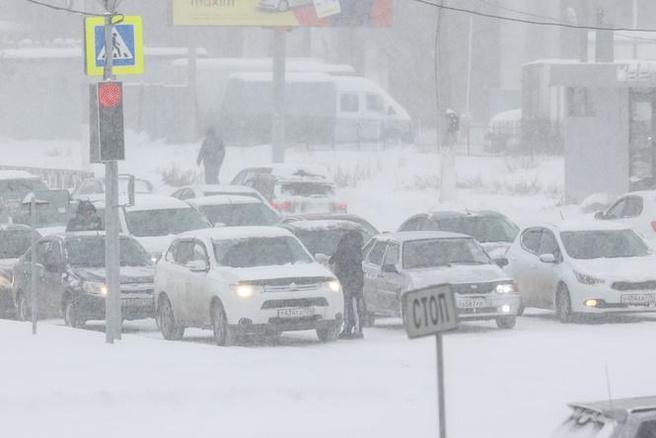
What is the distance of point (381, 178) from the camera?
52188mm

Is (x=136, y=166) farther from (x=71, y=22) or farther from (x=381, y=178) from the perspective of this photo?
(x=71, y=22)

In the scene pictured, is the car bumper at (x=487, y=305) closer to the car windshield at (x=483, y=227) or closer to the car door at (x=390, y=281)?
the car door at (x=390, y=281)

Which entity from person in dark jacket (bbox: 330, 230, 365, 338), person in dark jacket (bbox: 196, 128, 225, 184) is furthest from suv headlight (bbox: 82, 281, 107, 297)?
person in dark jacket (bbox: 196, 128, 225, 184)

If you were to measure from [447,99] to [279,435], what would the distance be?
3277 cm

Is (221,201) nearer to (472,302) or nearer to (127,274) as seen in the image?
(127,274)

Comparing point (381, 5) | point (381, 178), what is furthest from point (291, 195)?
point (381, 5)

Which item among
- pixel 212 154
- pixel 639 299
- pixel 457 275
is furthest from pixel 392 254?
pixel 212 154

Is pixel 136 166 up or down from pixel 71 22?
down

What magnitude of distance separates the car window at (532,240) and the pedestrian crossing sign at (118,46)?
6992mm

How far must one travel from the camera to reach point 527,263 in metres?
26.0

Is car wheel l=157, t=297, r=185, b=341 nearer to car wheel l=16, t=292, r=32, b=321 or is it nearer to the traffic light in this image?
car wheel l=16, t=292, r=32, b=321

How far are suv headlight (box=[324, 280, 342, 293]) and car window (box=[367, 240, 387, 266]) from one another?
2823 mm

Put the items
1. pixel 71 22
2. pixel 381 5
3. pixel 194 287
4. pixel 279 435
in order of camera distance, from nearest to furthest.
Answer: pixel 279 435 → pixel 194 287 → pixel 381 5 → pixel 71 22

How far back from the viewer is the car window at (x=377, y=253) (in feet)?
83.9
